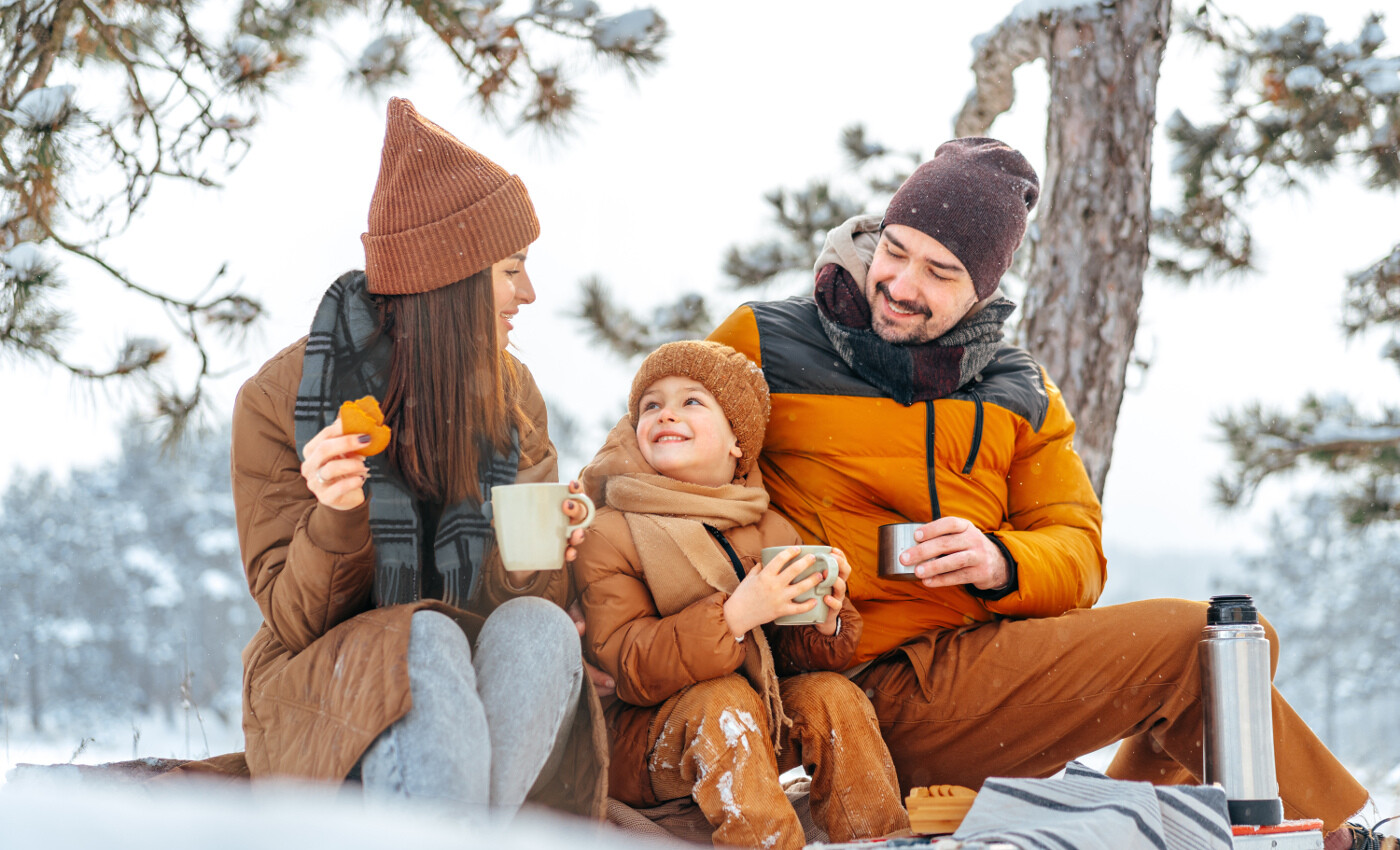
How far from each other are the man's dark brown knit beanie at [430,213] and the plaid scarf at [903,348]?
85 cm

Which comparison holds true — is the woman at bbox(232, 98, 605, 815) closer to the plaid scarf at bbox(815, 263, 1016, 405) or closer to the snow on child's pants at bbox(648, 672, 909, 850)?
the snow on child's pants at bbox(648, 672, 909, 850)

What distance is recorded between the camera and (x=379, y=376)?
1.98m

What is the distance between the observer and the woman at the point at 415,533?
1.59 m

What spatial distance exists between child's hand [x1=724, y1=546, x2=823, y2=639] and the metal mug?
0.87ft

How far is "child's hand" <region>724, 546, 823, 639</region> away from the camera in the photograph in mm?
1950

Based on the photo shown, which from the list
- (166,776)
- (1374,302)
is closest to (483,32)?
(166,776)

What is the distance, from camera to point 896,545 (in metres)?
2.18

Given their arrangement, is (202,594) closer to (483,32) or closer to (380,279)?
(483,32)

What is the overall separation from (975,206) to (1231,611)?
1103 millimetres

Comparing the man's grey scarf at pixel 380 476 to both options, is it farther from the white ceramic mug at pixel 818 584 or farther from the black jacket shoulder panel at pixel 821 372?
the black jacket shoulder panel at pixel 821 372

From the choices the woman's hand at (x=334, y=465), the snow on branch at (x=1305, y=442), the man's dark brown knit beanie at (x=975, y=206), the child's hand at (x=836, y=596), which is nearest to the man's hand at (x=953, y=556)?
the child's hand at (x=836, y=596)

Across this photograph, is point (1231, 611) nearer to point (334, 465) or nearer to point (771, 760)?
point (771, 760)

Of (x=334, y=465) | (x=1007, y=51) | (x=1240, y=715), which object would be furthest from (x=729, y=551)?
(x=1007, y=51)

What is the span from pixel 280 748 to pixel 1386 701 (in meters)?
21.9
